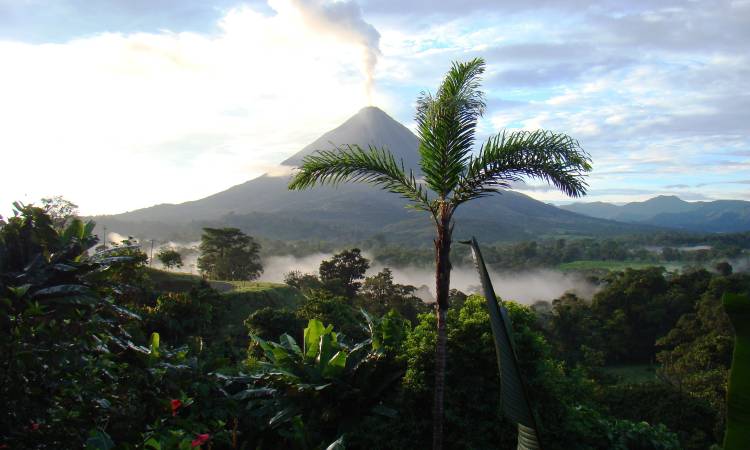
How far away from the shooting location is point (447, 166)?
19.3ft

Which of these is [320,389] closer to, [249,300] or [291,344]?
[291,344]

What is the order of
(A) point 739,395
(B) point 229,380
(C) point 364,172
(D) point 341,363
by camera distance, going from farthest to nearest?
(B) point 229,380, (D) point 341,363, (C) point 364,172, (A) point 739,395

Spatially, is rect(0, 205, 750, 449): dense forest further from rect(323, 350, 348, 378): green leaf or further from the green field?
the green field

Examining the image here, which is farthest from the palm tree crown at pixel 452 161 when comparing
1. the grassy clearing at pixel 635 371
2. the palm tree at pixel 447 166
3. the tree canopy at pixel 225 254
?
the tree canopy at pixel 225 254

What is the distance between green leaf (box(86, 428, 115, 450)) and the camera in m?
3.95

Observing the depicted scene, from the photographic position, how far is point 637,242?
134m

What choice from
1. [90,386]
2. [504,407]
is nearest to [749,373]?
[504,407]

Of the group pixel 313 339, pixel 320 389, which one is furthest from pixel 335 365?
pixel 313 339

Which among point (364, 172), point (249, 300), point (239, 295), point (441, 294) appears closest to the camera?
point (441, 294)

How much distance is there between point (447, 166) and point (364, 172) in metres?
1.01

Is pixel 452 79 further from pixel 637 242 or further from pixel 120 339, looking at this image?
pixel 637 242

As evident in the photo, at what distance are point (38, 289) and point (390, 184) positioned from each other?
3810mm

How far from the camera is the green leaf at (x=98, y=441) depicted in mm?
3950

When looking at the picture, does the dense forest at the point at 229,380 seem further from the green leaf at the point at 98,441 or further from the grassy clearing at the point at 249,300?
the grassy clearing at the point at 249,300
